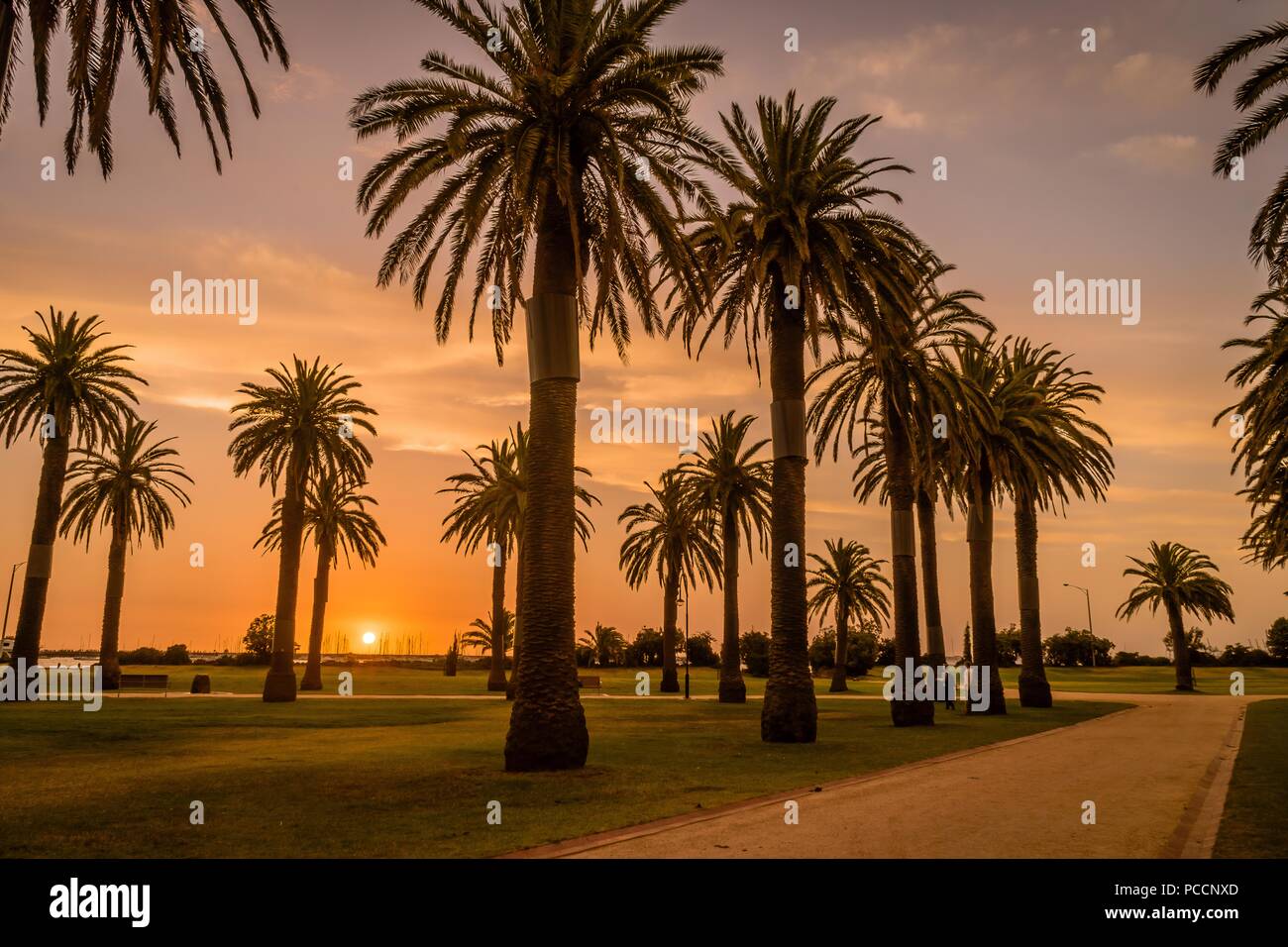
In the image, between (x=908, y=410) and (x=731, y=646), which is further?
(x=731, y=646)

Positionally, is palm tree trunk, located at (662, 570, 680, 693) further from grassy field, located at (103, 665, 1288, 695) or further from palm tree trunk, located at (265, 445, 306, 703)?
palm tree trunk, located at (265, 445, 306, 703)

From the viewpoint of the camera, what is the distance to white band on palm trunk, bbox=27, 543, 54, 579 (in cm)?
3875

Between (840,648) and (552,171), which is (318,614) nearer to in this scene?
(840,648)

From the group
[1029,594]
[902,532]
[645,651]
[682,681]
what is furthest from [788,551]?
[645,651]

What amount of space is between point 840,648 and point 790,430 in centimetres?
4276

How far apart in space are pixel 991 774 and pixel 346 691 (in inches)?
1624

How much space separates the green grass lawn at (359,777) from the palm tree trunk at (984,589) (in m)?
4.15

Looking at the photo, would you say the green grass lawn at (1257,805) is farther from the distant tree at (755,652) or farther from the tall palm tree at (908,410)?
the distant tree at (755,652)

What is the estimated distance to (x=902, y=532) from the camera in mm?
30219

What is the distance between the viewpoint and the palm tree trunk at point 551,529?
1680cm

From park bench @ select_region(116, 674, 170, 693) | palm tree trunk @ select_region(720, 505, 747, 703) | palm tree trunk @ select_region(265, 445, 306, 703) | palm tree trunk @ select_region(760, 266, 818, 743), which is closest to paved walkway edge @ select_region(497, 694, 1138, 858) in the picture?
palm tree trunk @ select_region(760, 266, 818, 743)

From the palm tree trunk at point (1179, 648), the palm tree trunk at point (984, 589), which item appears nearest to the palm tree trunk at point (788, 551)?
the palm tree trunk at point (984, 589)
